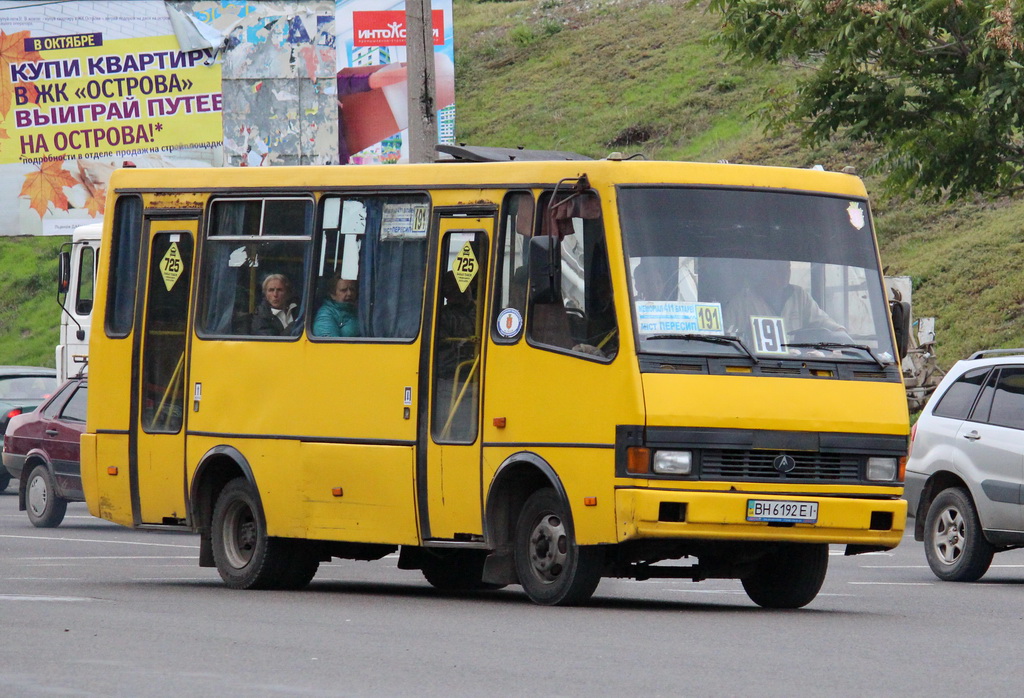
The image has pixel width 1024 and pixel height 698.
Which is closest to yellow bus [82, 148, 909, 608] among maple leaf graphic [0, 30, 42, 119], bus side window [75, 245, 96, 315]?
bus side window [75, 245, 96, 315]

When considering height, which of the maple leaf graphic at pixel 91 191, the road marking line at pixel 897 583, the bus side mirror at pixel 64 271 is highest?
the maple leaf graphic at pixel 91 191

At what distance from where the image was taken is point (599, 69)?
66000 millimetres

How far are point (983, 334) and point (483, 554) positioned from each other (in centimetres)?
1996

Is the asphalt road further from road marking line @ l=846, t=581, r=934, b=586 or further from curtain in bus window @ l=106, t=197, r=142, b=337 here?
curtain in bus window @ l=106, t=197, r=142, b=337

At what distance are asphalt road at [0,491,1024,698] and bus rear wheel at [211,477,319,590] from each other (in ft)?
0.74

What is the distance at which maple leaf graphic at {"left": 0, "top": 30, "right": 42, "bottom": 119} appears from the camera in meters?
43.9

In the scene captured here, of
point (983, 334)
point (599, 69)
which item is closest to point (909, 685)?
point (983, 334)

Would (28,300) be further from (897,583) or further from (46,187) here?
(897,583)

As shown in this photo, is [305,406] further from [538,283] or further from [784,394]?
[784,394]

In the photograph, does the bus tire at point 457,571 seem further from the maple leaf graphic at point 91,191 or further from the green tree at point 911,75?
the maple leaf graphic at point 91,191

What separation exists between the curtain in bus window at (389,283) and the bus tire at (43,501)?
32.5 ft

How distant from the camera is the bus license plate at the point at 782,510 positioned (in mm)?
11469

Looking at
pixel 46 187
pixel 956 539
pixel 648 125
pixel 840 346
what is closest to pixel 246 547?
pixel 840 346

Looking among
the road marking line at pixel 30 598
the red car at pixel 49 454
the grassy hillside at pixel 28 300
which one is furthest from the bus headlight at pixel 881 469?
the grassy hillside at pixel 28 300
